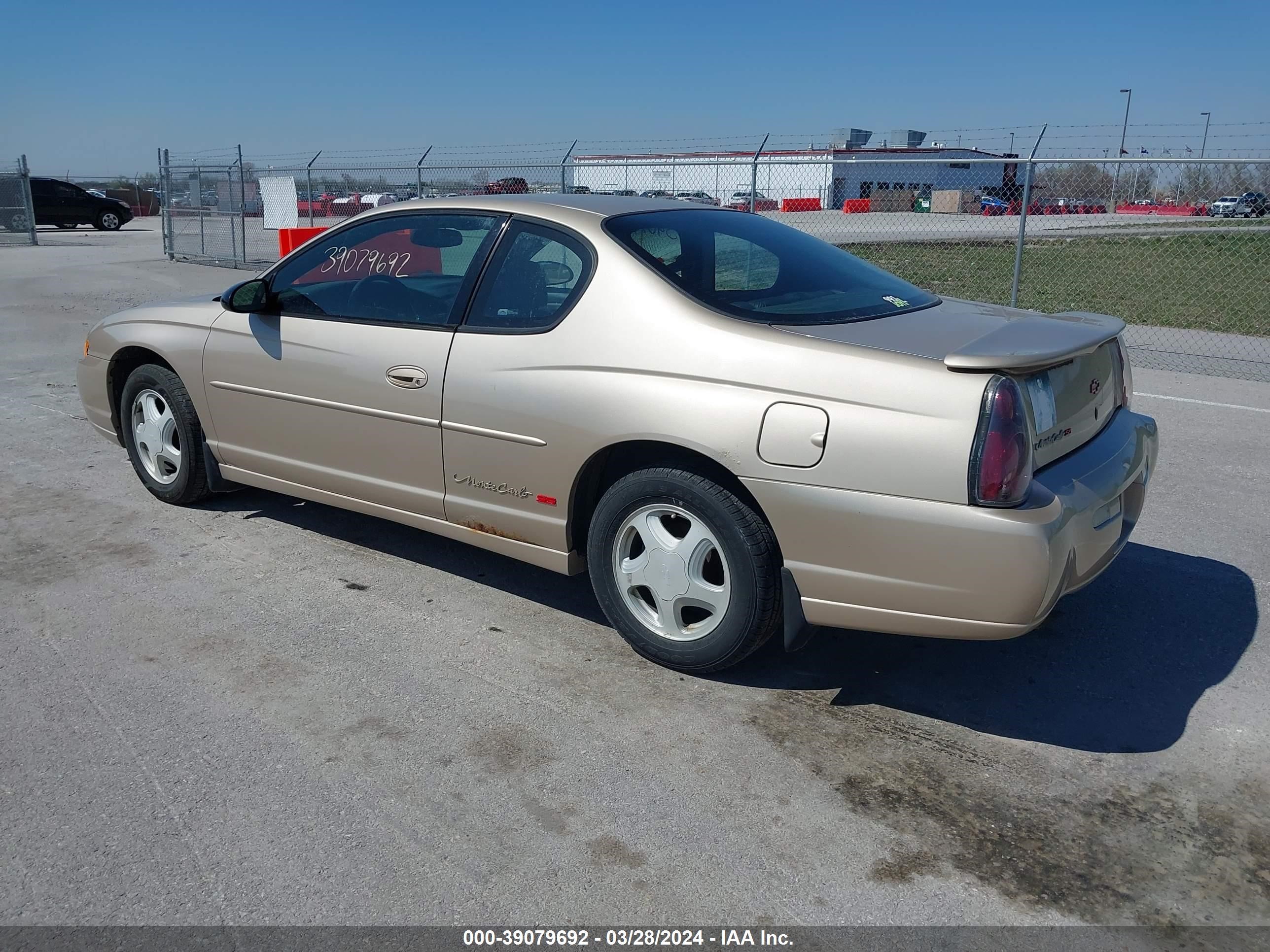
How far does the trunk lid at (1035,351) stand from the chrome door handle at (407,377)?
1.40 metres

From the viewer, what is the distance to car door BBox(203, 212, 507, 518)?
13.4ft

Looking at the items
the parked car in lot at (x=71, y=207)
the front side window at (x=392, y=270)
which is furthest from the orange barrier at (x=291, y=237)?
the parked car in lot at (x=71, y=207)

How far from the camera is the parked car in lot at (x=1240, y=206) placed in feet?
43.0

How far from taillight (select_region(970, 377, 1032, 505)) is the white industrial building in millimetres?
7625

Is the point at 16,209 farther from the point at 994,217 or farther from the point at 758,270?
the point at 758,270

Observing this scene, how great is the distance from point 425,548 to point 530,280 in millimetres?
1527

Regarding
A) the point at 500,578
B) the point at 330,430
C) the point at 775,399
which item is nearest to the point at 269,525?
the point at 330,430

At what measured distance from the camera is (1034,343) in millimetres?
3287

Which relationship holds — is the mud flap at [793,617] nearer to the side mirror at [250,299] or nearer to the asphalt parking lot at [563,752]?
the asphalt parking lot at [563,752]

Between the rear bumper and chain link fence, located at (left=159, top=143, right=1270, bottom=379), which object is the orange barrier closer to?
chain link fence, located at (left=159, top=143, right=1270, bottom=379)

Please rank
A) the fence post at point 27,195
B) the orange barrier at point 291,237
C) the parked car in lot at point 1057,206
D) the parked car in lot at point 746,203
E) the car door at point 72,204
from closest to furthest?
the orange barrier at point 291,237, the parked car in lot at point 1057,206, the parked car in lot at point 746,203, the fence post at point 27,195, the car door at point 72,204

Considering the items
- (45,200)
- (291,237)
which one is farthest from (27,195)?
(291,237)

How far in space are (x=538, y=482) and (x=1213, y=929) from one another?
7.81 feet

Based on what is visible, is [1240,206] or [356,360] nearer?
[356,360]
